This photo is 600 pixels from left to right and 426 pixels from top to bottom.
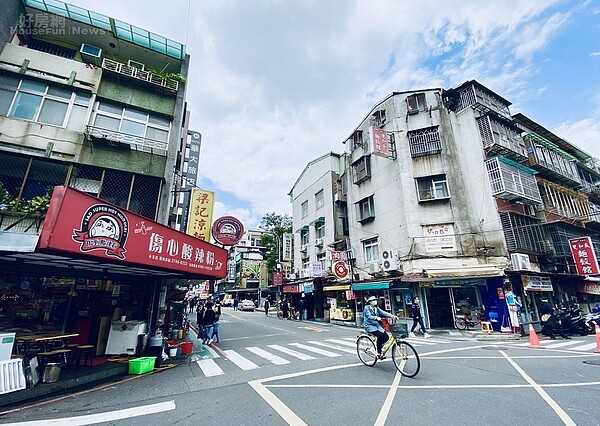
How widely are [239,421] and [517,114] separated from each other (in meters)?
26.9

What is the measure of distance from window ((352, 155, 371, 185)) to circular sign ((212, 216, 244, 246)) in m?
13.8

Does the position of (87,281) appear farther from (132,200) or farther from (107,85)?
(107,85)

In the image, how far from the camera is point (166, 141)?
41.4 ft

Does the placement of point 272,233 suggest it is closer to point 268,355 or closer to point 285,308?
point 285,308

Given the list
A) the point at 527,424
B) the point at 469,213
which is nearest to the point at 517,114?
the point at 469,213

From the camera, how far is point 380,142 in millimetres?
19594

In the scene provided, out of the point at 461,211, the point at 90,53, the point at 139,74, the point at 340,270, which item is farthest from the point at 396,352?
the point at 90,53

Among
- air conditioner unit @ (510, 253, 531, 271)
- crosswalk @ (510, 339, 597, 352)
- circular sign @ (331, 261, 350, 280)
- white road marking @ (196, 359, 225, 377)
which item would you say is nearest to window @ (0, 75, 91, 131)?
white road marking @ (196, 359, 225, 377)

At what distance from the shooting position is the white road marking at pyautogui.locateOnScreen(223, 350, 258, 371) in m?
7.86

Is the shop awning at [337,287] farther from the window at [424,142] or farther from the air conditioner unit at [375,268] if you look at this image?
the window at [424,142]

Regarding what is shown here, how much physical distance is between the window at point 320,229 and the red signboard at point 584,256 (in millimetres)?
18480

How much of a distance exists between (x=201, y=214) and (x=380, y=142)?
45.7 ft

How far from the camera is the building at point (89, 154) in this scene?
8414 mm

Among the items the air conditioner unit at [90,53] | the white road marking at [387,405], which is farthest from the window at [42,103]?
the white road marking at [387,405]
